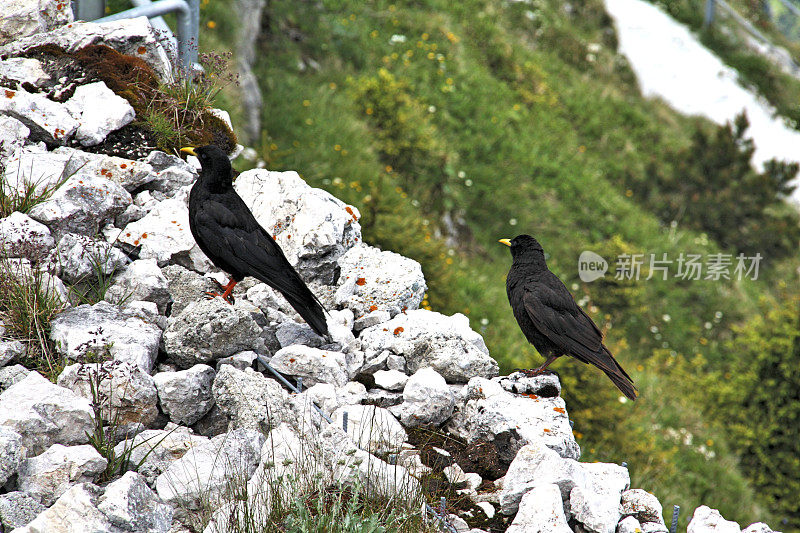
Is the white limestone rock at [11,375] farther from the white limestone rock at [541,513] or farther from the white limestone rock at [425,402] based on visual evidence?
the white limestone rock at [541,513]

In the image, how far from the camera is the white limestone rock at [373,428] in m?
3.62

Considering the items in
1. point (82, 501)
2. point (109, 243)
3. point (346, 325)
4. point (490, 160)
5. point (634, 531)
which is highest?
point (634, 531)

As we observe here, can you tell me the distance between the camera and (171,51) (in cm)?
649

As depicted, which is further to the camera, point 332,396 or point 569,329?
point 569,329

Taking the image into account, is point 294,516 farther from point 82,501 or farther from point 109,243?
point 109,243

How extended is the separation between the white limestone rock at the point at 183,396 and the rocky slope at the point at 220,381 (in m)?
0.01

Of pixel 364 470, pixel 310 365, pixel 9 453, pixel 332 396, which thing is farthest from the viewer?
pixel 310 365

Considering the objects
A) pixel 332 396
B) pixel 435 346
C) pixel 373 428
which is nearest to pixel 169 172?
pixel 332 396

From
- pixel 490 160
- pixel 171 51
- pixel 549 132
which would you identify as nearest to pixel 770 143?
pixel 549 132

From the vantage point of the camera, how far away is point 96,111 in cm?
549

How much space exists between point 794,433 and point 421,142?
6.96 metres

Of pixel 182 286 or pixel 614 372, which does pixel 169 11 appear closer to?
pixel 182 286

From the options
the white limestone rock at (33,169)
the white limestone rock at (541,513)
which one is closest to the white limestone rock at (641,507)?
the white limestone rock at (541,513)

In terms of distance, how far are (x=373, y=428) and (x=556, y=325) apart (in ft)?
5.05
